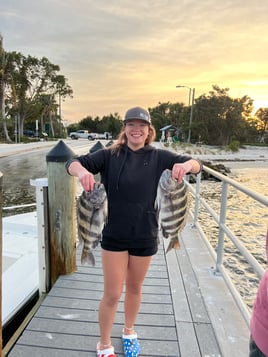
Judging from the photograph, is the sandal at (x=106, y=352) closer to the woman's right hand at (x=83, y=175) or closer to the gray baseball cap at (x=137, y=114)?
the woman's right hand at (x=83, y=175)

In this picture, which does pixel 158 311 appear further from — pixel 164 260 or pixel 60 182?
pixel 60 182

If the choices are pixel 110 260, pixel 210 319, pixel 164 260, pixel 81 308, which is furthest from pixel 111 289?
pixel 164 260

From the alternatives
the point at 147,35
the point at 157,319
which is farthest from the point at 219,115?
the point at 157,319

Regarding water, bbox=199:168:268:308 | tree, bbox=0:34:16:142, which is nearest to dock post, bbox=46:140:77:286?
water, bbox=199:168:268:308

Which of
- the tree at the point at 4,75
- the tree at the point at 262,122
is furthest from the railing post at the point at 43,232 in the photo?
the tree at the point at 262,122

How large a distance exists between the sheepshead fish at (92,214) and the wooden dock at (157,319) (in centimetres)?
103

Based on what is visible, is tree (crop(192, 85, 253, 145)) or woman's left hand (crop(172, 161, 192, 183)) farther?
tree (crop(192, 85, 253, 145))

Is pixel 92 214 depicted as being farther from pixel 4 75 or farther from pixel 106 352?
pixel 4 75

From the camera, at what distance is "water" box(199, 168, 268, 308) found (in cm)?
553

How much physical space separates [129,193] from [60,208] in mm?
1327

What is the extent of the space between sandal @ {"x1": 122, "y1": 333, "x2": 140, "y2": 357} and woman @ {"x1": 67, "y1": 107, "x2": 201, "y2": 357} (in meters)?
0.29

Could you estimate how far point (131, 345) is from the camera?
7.25 ft

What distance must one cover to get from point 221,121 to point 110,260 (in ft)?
159

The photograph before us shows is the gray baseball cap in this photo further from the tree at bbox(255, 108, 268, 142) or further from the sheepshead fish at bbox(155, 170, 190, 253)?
the tree at bbox(255, 108, 268, 142)
